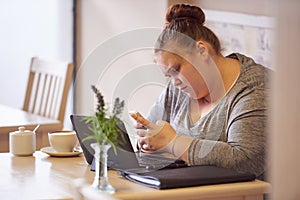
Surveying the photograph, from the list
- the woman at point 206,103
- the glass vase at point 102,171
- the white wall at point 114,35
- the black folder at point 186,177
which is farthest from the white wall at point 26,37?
the glass vase at point 102,171

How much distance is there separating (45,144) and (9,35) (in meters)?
1.87

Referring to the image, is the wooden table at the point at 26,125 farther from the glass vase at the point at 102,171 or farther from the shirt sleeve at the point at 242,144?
the glass vase at the point at 102,171

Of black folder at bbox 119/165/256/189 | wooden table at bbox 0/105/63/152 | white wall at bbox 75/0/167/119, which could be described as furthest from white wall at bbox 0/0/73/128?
black folder at bbox 119/165/256/189

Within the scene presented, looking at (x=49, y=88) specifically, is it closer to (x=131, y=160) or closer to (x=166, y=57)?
(x=166, y=57)

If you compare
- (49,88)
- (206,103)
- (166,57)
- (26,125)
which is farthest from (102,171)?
(49,88)

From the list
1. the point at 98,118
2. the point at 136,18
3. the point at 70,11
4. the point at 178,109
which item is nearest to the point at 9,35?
the point at 70,11

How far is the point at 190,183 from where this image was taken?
1563 millimetres

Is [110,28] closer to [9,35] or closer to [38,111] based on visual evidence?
[9,35]

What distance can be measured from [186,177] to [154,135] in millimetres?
308

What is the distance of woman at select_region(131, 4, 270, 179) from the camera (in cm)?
181

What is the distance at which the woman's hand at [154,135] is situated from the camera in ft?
6.06

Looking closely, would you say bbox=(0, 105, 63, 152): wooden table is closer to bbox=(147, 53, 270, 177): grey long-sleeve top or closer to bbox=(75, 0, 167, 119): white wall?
bbox=(75, 0, 167, 119): white wall

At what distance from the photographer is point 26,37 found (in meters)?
4.57

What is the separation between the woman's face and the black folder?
0.41 metres
